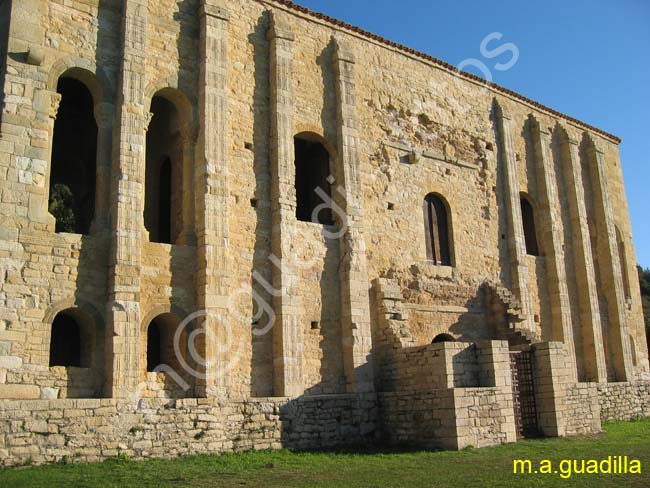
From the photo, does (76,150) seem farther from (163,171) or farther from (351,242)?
(351,242)

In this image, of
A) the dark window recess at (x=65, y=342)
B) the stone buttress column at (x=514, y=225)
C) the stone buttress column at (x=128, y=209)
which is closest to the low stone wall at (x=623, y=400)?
the stone buttress column at (x=514, y=225)

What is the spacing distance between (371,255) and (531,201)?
7.55 meters

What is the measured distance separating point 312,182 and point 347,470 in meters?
8.57

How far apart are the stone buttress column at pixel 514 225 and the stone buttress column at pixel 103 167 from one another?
460 inches

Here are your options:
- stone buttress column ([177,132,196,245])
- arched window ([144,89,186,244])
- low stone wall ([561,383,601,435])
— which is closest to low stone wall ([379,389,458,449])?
low stone wall ([561,383,601,435])

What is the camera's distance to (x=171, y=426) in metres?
11.6

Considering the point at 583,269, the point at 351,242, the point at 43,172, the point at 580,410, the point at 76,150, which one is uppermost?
the point at 76,150

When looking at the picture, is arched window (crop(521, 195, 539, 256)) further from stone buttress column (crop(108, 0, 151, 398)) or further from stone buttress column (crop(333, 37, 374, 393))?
stone buttress column (crop(108, 0, 151, 398))

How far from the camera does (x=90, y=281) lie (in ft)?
39.8

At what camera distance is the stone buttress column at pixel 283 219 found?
13.8m

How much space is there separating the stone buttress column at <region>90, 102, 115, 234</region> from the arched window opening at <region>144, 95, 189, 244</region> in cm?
170

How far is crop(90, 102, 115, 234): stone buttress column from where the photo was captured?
12.5m

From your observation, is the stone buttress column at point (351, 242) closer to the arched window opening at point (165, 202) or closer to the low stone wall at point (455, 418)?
the low stone wall at point (455, 418)

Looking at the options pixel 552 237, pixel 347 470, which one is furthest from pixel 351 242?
pixel 552 237
